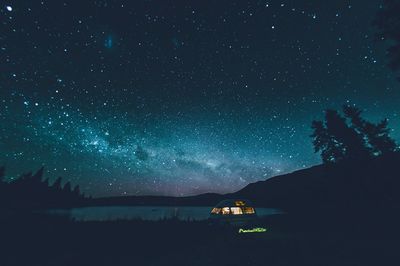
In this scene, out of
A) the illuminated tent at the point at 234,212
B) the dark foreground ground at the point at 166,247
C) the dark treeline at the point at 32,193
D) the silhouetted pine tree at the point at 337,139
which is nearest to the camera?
the dark foreground ground at the point at 166,247

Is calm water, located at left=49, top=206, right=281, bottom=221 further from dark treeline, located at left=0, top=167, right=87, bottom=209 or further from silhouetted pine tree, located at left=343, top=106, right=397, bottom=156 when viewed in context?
dark treeline, located at left=0, top=167, right=87, bottom=209

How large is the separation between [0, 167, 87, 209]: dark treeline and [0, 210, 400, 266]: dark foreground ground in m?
Result: 139

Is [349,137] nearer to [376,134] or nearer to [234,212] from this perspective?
[376,134]

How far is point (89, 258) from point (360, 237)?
588 inches

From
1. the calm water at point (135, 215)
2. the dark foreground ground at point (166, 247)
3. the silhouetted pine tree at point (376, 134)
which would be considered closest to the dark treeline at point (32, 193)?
the calm water at point (135, 215)

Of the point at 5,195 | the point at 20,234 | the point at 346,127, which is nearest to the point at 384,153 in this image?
the point at 346,127

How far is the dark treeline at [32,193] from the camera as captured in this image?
5231 inches

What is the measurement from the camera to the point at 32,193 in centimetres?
15012

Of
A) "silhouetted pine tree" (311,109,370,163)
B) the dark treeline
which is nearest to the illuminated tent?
"silhouetted pine tree" (311,109,370,163)

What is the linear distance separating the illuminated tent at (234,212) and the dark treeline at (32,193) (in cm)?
14242

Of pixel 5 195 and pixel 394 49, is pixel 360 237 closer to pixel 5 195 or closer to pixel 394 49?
pixel 394 49

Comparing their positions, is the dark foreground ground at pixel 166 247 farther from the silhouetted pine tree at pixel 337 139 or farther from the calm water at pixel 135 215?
the silhouetted pine tree at pixel 337 139

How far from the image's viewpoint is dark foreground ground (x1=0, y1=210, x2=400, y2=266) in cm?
829

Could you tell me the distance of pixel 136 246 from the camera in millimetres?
9836
